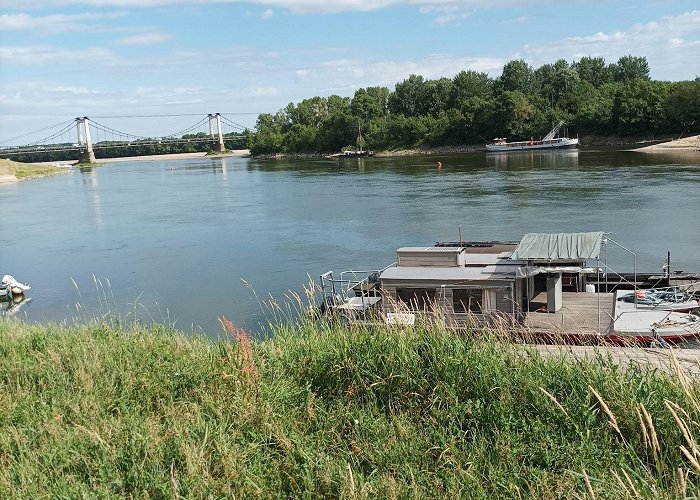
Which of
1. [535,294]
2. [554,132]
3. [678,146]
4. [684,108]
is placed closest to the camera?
[535,294]

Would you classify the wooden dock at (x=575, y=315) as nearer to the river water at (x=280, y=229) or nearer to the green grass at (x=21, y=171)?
the river water at (x=280, y=229)

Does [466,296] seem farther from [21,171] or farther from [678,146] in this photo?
[21,171]

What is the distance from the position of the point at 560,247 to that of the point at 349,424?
45.6ft

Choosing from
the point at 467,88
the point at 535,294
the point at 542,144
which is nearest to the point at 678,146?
the point at 542,144

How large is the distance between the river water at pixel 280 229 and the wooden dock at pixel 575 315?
769cm

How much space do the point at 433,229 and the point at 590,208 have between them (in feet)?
37.7

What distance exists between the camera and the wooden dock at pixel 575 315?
17.9 m

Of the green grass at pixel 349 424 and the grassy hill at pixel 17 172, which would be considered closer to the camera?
the green grass at pixel 349 424

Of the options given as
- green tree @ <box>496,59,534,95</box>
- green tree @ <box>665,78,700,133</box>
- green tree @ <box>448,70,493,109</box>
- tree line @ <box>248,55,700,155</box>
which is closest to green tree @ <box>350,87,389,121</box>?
tree line @ <box>248,55,700,155</box>

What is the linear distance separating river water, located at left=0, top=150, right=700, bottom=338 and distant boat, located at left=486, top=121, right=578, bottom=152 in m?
35.6

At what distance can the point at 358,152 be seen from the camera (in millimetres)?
143625

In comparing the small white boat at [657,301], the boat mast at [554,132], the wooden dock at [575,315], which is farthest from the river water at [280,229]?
the boat mast at [554,132]

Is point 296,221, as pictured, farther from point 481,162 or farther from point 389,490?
point 481,162

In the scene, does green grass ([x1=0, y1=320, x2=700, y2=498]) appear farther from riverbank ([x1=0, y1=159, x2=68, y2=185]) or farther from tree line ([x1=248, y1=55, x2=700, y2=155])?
riverbank ([x1=0, y1=159, x2=68, y2=185])
